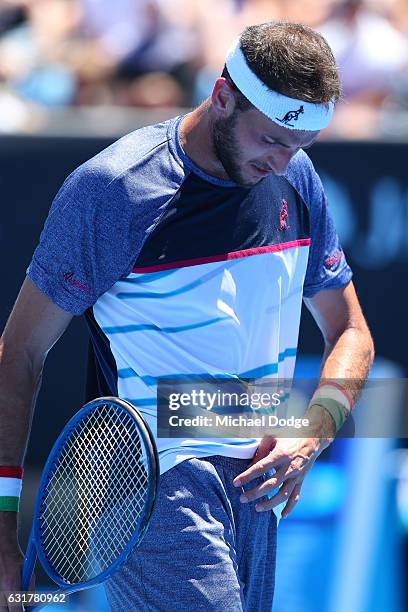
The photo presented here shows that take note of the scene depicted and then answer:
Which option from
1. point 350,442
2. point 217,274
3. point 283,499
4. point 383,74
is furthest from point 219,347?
point 383,74

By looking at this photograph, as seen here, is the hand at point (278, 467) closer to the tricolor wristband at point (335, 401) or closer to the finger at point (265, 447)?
the finger at point (265, 447)

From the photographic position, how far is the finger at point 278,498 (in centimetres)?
253

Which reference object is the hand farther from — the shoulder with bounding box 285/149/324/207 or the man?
the shoulder with bounding box 285/149/324/207

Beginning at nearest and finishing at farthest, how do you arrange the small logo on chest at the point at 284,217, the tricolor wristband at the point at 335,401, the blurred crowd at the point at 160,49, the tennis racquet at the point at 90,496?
the tennis racquet at the point at 90,496 < the small logo on chest at the point at 284,217 < the tricolor wristband at the point at 335,401 < the blurred crowd at the point at 160,49

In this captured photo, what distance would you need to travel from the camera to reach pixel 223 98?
8.38 ft

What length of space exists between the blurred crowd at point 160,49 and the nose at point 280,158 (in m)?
2.81

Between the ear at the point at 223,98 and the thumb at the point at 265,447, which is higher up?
the ear at the point at 223,98

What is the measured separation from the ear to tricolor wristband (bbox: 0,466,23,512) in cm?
92

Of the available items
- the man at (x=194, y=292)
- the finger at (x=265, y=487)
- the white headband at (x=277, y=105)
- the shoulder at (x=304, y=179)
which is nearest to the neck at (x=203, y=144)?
the man at (x=194, y=292)

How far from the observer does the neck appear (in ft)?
8.46

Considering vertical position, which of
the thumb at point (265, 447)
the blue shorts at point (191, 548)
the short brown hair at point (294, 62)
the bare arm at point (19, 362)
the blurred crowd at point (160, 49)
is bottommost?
the blurred crowd at point (160, 49)

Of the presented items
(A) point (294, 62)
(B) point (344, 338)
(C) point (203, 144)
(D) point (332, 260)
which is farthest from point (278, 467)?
(A) point (294, 62)

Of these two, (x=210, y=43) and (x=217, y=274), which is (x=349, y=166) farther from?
(x=217, y=274)

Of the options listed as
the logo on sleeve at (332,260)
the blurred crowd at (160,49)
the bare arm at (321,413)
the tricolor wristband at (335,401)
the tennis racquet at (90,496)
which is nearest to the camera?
the tennis racquet at (90,496)
